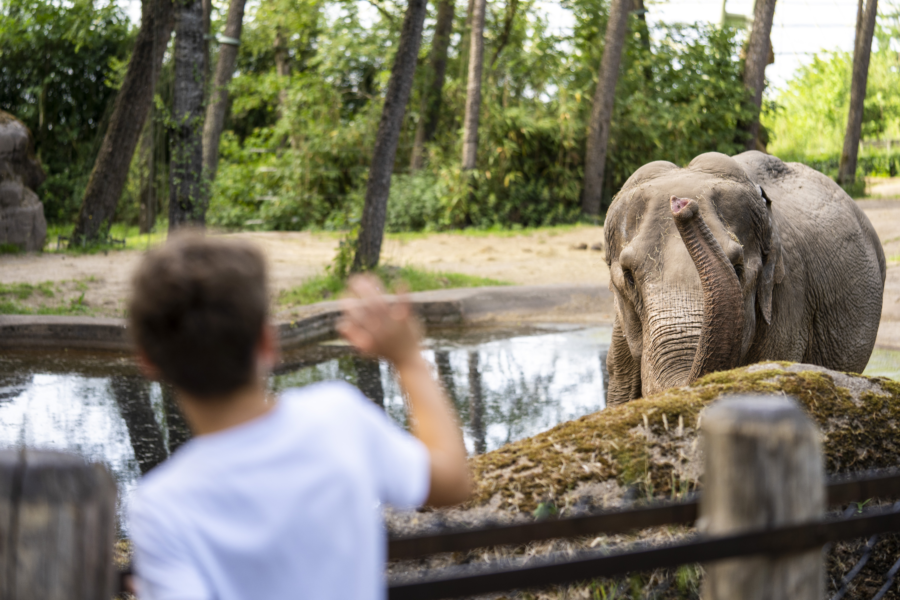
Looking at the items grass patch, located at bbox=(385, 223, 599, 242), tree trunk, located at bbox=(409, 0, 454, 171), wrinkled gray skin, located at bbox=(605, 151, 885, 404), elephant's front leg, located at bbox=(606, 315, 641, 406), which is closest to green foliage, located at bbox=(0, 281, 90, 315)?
elephant's front leg, located at bbox=(606, 315, 641, 406)

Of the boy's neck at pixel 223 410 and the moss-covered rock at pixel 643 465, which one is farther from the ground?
the boy's neck at pixel 223 410

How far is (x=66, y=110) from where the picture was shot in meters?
24.3

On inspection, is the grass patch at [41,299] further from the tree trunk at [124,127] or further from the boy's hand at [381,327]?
the boy's hand at [381,327]

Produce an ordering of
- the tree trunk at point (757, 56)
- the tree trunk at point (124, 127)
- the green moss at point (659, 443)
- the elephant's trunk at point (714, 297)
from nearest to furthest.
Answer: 1. the green moss at point (659, 443)
2. the elephant's trunk at point (714, 297)
3. the tree trunk at point (124, 127)
4. the tree trunk at point (757, 56)

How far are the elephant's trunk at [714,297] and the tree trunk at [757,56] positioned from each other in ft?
58.5

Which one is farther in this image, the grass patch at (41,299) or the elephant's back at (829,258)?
the grass patch at (41,299)

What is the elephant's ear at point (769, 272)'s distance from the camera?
469 cm

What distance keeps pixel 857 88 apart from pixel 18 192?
21252 mm

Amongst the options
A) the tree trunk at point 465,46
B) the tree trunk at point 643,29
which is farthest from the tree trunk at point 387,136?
the tree trunk at point 643,29

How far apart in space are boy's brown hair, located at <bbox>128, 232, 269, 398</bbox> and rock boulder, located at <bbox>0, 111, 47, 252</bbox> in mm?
13481

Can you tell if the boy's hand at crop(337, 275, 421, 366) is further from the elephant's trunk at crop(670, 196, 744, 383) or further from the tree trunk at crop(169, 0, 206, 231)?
the tree trunk at crop(169, 0, 206, 231)

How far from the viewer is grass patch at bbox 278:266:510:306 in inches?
426

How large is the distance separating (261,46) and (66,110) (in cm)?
569

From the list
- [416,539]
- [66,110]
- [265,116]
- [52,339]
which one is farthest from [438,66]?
[416,539]
